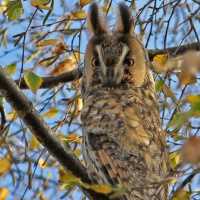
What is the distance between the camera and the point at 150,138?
93.5 inches

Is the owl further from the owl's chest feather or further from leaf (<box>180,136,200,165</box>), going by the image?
leaf (<box>180,136,200,165</box>)

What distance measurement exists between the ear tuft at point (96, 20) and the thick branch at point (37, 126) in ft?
3.32

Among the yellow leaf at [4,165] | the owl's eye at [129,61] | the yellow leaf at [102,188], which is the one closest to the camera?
the yellow leaf at [102,188]

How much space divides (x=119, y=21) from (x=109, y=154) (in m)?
1.04

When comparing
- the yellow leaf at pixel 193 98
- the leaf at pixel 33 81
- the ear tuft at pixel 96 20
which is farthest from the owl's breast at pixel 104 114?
the yellow leaf at pixel 193 98

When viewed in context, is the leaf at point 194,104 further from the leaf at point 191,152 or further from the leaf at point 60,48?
the leaf at point 60,48

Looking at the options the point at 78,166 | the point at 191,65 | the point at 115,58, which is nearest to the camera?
the point at 191,65

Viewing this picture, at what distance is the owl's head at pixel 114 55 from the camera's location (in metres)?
2.60

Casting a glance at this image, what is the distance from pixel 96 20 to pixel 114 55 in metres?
0.48

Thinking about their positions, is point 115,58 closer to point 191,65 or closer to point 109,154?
point 109,154

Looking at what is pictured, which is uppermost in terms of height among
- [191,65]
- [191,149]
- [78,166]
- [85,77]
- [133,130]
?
[85,77]

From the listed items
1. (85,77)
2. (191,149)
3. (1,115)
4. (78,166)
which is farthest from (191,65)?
(1,115)

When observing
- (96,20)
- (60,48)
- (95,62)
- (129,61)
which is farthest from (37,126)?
(96,20)

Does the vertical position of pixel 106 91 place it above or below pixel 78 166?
above
